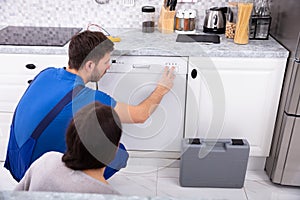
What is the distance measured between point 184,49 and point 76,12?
1026mm

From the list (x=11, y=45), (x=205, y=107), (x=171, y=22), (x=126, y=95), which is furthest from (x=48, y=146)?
(x=171, y=22)

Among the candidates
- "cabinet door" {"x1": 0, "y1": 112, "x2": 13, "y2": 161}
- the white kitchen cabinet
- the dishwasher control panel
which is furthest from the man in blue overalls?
"cabinet door" {"x1": 0, "y1": 112, "x2": 13, "y2": 161}

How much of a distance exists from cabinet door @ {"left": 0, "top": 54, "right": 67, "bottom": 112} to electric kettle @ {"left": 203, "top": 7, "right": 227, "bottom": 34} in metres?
1.07

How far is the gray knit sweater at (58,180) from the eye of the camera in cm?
106

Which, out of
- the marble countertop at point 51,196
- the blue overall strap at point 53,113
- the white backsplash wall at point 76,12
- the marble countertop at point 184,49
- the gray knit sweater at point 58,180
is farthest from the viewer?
the white backsplash wall at point 76,12

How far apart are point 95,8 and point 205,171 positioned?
1492 mm

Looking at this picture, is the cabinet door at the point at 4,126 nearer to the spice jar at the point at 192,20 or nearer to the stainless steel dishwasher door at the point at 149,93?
the stainless steel dishwasher door at the point at 149,93

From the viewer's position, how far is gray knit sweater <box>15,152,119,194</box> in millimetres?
1062

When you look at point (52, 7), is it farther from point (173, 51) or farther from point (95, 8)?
point (173, 51)

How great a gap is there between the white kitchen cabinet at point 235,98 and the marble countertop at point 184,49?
4cm

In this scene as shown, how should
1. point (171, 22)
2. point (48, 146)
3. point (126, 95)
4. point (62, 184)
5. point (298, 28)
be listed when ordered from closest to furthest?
point (62, 184), point (48, 146), point (298, 28), point (126, 95), point (171, 22)

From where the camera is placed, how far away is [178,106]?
2.30 meters

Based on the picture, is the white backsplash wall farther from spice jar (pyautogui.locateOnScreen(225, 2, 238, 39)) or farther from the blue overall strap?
the blue overall strap

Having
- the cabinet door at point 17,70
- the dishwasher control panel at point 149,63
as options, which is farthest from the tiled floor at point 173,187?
the dishwasher control panel at point 149,63
